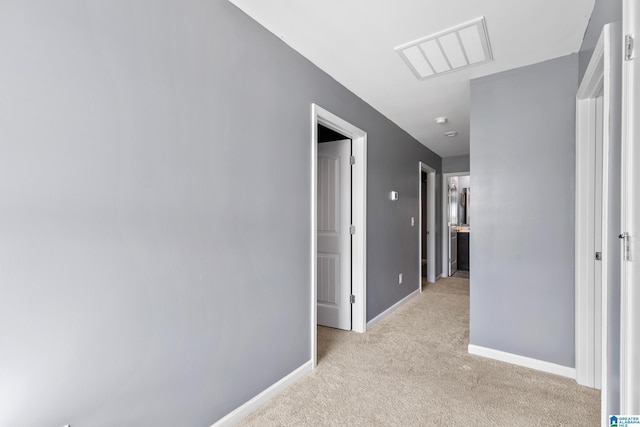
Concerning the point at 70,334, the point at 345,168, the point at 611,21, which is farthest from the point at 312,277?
the point at 611,21

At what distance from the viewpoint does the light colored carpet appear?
1.83m

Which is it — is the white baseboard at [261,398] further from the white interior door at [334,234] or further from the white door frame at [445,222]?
the white door frame at [445,222]

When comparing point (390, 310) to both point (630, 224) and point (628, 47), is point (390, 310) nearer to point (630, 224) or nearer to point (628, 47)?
point (630, 224)

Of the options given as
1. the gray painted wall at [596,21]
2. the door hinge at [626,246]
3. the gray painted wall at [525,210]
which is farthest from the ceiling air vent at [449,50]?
the door hinge at [626,246]

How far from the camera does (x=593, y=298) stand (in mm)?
2156

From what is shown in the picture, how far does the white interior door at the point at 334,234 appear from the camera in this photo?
126 inches

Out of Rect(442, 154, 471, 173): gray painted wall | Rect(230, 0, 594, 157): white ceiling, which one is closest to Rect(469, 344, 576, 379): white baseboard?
Rect(230, 0, 594, 157): white ceiling

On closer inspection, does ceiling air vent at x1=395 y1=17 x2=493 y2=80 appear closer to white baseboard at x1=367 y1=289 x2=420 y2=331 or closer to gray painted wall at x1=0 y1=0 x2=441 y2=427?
gray painted wall at x1=0 y1=0 x2=441 y2=427

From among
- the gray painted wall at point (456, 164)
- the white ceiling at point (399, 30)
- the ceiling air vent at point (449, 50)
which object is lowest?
the gray painted wall at point (456, 164)

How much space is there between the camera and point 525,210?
2518mm

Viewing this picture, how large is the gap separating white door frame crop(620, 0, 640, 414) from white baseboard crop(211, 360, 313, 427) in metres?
1.73

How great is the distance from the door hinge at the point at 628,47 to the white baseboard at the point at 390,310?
9.21 feet

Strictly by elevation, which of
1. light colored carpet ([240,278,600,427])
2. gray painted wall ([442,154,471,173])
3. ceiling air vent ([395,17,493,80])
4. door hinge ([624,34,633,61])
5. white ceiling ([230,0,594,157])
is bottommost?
light colored carpet ([240,278,600,427])

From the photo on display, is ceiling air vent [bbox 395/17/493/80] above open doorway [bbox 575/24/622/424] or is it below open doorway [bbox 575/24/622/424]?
above
